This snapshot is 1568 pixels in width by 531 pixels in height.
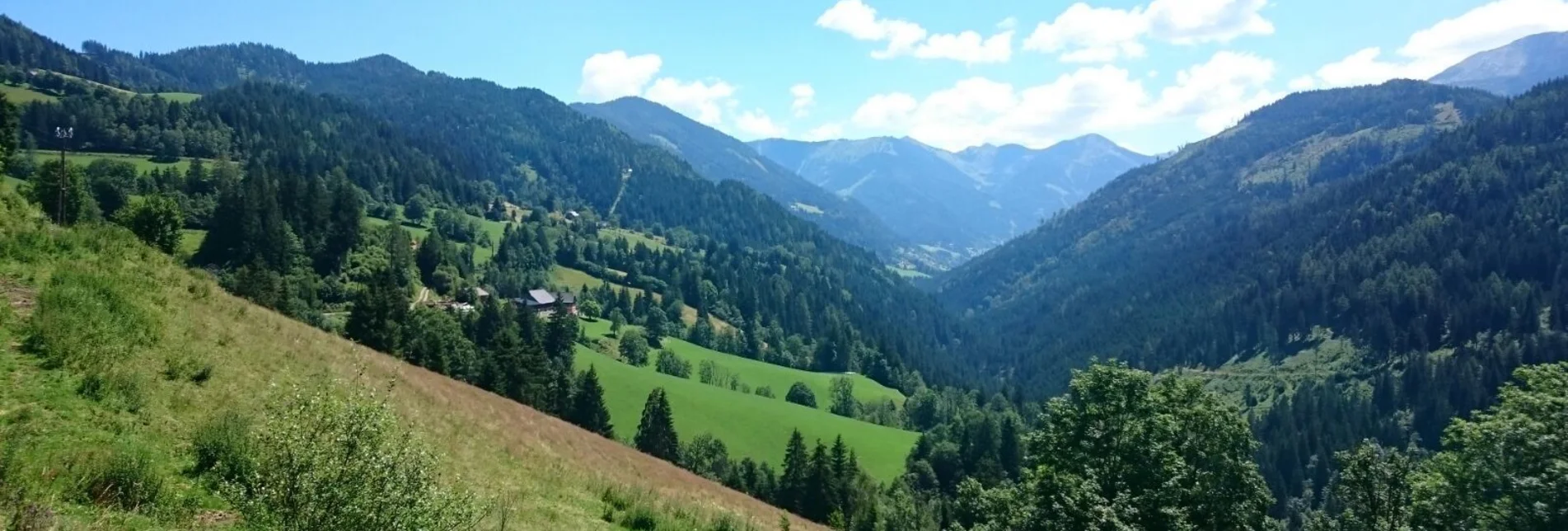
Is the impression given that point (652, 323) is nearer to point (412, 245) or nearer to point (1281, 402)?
point (412, 245)

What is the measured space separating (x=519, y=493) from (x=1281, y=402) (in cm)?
18190

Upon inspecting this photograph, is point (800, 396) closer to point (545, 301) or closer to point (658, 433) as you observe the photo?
point (545, 301)

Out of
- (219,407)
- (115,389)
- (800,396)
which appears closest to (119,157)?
(800,396)

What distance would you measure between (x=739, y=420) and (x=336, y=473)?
339ft

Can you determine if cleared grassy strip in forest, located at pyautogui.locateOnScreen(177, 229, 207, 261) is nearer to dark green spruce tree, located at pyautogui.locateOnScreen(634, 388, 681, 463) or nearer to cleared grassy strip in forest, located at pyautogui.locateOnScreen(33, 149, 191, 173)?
cleared grassy strip in forest, located at pyautogui.locateOnScreen(33, 149, 191, 173)

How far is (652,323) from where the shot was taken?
170 meters

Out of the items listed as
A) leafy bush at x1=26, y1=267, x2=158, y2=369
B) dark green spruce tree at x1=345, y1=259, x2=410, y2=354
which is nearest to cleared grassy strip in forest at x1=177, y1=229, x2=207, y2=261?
dark green spruce tree at x1=345, y1=259, x2=410, y2=354

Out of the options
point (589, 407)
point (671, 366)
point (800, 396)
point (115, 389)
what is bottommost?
point (800, 396)

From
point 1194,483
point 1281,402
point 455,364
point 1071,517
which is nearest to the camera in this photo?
point 1071,517

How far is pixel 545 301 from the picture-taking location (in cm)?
15400

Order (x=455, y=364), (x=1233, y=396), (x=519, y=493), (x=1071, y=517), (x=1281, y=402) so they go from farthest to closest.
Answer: (x=1233, y=396) < (x=1281, y=402) < (x=455, y=364) < (x=1071, y=517) < (x=519, y=493)

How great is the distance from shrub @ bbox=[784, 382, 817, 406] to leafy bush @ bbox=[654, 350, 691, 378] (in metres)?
20.2

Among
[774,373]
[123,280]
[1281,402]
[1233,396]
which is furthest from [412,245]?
[1233,396]

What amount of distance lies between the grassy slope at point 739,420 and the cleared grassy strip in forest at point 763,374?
65.4 ft
